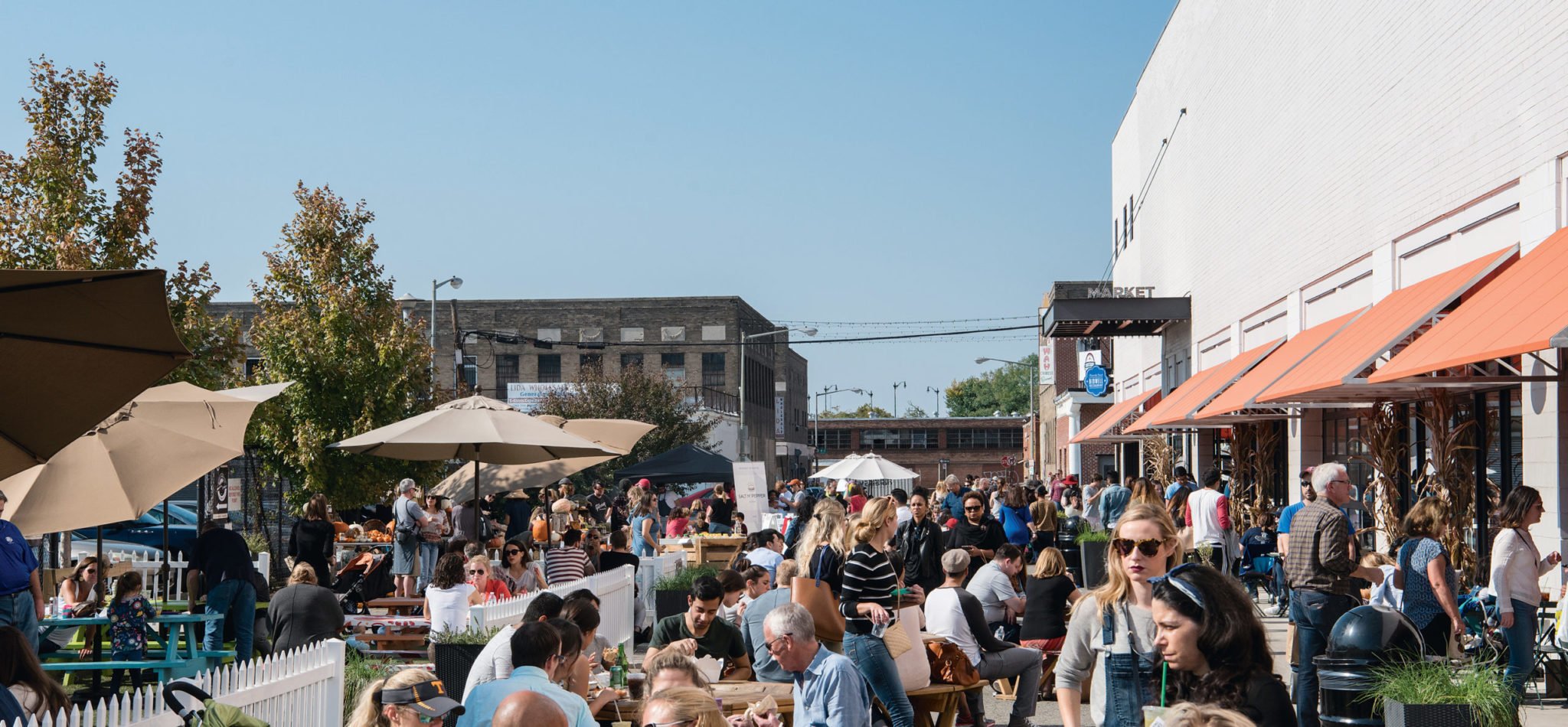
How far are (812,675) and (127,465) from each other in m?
5.97

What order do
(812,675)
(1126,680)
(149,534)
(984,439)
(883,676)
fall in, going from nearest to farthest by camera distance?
(1126,680), (812,675), (883,676), (149,534), (984,439)

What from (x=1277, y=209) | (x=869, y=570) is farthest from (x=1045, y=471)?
(x=869, y=570)

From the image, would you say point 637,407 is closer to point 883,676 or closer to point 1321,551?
point 1321,551

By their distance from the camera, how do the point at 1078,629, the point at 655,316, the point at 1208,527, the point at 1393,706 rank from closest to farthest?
the point at 1078,629 → the point at 1393,706 → the point at 1208,527 → the point at 655,316

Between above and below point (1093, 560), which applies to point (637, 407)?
Result: above

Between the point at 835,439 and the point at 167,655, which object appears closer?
the point at 167,655

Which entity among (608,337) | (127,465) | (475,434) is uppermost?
(608,337)

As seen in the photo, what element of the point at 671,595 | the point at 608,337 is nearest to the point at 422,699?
the point at 671,595

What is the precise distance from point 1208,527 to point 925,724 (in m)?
10.4

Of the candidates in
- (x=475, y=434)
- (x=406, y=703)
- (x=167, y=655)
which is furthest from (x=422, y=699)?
(x=475, y=434)

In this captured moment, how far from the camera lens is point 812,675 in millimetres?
6824

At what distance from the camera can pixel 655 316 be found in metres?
77.4

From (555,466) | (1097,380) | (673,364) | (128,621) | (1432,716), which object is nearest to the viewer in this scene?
(1432,716)

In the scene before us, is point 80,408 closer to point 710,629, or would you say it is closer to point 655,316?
point 710,629
